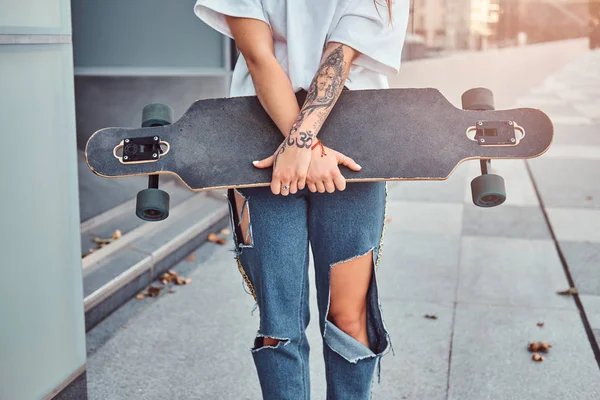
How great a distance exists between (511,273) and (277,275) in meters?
2.84

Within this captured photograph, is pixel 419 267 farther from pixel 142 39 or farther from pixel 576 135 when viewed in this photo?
pixel 576 135

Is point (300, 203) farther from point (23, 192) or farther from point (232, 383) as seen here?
point (232, 383)

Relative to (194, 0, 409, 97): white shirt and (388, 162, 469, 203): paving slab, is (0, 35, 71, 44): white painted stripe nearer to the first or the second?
(194, 0, 409, 97): white shirt

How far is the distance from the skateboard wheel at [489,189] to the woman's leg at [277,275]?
49 cm

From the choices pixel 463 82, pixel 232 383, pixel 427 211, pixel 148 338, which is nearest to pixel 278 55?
pixel 232 383

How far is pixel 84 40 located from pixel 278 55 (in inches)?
120

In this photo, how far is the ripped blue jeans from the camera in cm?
196

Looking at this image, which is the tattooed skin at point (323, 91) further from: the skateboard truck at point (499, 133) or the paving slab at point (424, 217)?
the paving slab at point (424, 217)

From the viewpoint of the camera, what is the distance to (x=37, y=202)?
95.6 inches

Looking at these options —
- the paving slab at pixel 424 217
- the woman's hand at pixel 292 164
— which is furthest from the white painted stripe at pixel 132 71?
the woman's hand at pixel 292 164

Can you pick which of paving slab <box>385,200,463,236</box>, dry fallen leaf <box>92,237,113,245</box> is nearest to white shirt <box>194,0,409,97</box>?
dry fallen leaf <box>92,237,113,245</box>

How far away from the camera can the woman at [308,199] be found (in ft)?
6.10

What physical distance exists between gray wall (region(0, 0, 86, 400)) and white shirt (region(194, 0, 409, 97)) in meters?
0.73

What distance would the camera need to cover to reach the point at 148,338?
11.8 feet
